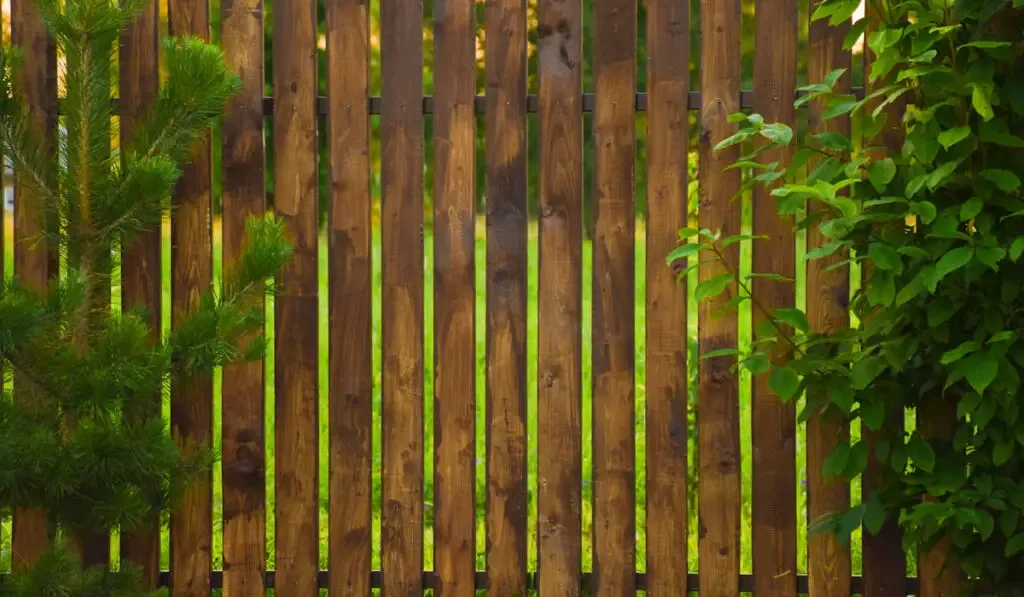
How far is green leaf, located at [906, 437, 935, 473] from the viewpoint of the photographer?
9.27 feet

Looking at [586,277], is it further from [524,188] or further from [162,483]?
[162,483]

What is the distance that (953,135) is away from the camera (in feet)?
8.74

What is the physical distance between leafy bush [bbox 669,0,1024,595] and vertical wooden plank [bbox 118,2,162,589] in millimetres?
1415

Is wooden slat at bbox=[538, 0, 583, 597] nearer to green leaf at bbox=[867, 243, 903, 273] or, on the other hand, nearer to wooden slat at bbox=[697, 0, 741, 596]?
wooden slat at bbox=[697, 0, 741, 596]

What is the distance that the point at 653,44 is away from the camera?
10.1 ft

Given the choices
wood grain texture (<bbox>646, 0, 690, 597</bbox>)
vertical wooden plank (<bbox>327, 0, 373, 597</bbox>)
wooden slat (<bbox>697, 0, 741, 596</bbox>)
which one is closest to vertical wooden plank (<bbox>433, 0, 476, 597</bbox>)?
vertical wooden plank (<bbox>327, 0, 373, 597</bbox>)

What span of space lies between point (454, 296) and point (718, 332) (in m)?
0.71

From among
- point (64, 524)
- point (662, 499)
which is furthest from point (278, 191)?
point (662, 499)

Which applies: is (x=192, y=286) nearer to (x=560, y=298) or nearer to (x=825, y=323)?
(x=560, y=298)

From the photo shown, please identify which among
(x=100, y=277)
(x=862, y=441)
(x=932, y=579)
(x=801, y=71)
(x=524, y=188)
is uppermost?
(x=801, y=71)

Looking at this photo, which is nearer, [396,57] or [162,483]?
[162,483]

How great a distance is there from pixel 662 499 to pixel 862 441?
547 mm

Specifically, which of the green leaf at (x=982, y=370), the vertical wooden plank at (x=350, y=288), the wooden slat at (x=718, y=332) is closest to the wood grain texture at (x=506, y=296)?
the vertical wooden plank at (x=350, y=288)

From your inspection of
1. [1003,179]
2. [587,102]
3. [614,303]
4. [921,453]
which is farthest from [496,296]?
[1003,179]
